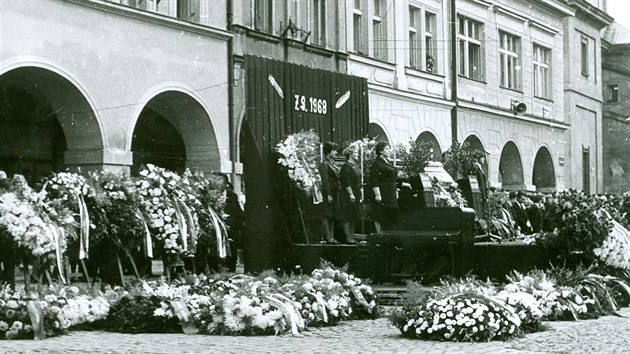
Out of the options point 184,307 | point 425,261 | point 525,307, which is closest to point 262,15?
point 425,261

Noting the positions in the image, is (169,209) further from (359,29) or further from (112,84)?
(359,29)

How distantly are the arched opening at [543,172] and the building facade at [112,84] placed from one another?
20.2 m

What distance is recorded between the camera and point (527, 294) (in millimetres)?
12375

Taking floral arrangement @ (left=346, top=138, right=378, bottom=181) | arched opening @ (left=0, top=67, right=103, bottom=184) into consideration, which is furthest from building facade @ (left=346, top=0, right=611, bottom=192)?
arched opening @ (left=0, top=67, right=103, bottom=184)

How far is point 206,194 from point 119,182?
5.57 ft

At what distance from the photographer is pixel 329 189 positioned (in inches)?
717

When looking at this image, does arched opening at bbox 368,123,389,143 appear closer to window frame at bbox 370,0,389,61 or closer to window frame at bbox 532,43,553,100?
window frame at bbox 370,0,389,61

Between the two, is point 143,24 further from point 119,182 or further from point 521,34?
point 521,34

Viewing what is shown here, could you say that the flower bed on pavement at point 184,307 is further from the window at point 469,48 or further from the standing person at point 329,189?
the window at point 469,48

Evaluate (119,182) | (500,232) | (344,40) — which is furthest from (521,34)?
(119,182)

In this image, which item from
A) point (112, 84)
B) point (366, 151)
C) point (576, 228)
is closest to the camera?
point (576, 228)

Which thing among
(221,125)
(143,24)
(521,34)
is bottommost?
(221,125)

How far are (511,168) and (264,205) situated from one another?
22.3 m

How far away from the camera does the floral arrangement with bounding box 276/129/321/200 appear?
1812cm
